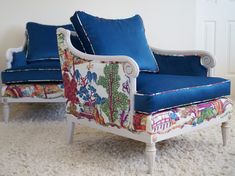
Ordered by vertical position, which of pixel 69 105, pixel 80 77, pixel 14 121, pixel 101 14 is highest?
pixel 101 14

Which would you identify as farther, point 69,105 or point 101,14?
point 101,14

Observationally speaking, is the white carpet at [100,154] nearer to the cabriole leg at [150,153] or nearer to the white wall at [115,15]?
the cabriole leg at [150,153]

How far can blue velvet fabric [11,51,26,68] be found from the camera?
2865 mm

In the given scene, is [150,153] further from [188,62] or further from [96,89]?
[188,62]

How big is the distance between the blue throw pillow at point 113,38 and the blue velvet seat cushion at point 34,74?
0.66 m

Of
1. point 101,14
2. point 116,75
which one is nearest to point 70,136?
point 116,75

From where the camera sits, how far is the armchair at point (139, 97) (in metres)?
1.68

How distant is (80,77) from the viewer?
1996 millimetres

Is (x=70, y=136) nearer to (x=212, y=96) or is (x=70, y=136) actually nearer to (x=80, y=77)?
(x=80, y=77)

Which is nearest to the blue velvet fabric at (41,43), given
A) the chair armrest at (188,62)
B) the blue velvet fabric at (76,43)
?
the blue velvet fabric at (76,43)

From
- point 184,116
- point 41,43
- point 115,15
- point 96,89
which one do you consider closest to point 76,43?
point 96,89

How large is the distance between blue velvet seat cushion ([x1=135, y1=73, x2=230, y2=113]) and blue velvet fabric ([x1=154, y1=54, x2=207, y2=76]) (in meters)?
0.21

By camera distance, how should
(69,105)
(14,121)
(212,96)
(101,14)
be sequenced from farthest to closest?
(101,14) < (14,121) < (69,105) < (212,96)

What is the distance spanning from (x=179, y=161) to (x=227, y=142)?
0.44 metres
